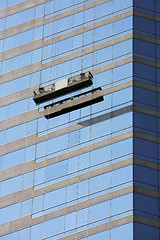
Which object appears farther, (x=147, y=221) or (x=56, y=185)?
(x=56, y=185)

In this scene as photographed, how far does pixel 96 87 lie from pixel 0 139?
1252 cm

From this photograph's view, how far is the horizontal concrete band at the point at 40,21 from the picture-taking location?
3984 inches

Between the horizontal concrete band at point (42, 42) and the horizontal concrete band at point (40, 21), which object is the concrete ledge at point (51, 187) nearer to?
the horizontal concrete band at point (42, 42)

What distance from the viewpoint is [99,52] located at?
97250 millimetres

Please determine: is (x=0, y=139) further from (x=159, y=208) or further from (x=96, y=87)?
(x=159, y=208)

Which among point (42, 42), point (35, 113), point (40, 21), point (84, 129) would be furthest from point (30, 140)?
point (40, 21)

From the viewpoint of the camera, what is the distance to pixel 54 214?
296ft

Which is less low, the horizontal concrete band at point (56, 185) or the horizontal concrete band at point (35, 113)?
the horizontal concrete band at point (35, 113)

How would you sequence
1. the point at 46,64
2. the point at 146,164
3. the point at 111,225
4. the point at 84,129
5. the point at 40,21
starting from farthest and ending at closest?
the point at 40,21 < the point at 46,64 < the point at 84,129 < the point at 146,164 < the point at 111,225

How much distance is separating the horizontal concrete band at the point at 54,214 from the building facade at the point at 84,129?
11 centimetres

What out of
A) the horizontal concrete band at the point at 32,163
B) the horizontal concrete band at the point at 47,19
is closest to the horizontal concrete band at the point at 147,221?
the horizontal concrete band at the point at 32,163

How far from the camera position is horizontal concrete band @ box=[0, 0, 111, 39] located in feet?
332

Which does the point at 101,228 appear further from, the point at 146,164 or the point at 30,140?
the point at 30,140

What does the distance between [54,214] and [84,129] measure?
30.6 feet
